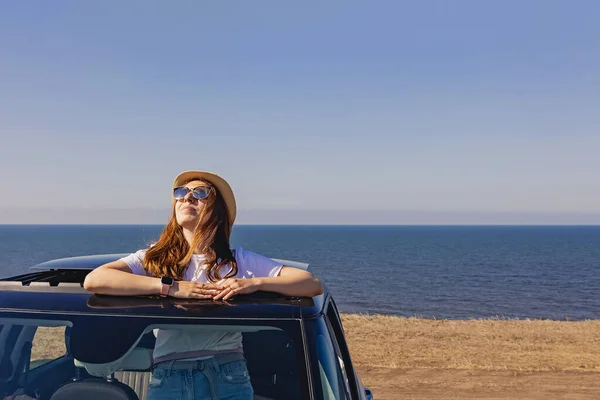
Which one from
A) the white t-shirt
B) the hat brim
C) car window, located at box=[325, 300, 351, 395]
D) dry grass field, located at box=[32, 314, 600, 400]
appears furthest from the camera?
dry grass field, located at box=[32, 314, 600, 400]

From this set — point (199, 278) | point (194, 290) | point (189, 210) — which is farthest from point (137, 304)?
point (189, 210)

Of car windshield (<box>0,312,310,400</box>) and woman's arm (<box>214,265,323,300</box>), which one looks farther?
woman's arm (<box>214,265,323,300</box>)

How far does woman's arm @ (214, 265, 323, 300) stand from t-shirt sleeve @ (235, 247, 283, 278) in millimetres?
117

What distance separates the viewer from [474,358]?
1043cm

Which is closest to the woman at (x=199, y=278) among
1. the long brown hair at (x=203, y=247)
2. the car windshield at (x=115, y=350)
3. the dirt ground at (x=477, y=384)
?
the long brown hair at (x=203, y=247)

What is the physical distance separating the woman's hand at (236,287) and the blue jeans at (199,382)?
9.6 inches

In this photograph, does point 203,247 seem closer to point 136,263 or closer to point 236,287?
point 136,263

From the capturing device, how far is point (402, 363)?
9500 millimetres

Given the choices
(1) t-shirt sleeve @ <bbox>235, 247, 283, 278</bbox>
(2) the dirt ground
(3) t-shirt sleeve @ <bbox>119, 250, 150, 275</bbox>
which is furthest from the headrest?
(2) the dirt ground

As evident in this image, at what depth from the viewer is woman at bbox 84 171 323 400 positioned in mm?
2383

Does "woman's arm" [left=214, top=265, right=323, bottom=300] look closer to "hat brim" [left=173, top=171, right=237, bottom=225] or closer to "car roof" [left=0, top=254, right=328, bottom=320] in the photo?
"car roof" [left=0, top=254, right=328, bottom=320]

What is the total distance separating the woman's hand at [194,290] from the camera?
244cm

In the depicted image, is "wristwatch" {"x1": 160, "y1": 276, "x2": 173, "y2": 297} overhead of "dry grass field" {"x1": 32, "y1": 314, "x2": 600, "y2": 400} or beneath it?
overhead

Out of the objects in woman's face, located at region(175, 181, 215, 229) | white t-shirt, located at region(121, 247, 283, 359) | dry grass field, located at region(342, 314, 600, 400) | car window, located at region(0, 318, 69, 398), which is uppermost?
woman's face, located at region(175, 181, 215, 229)
